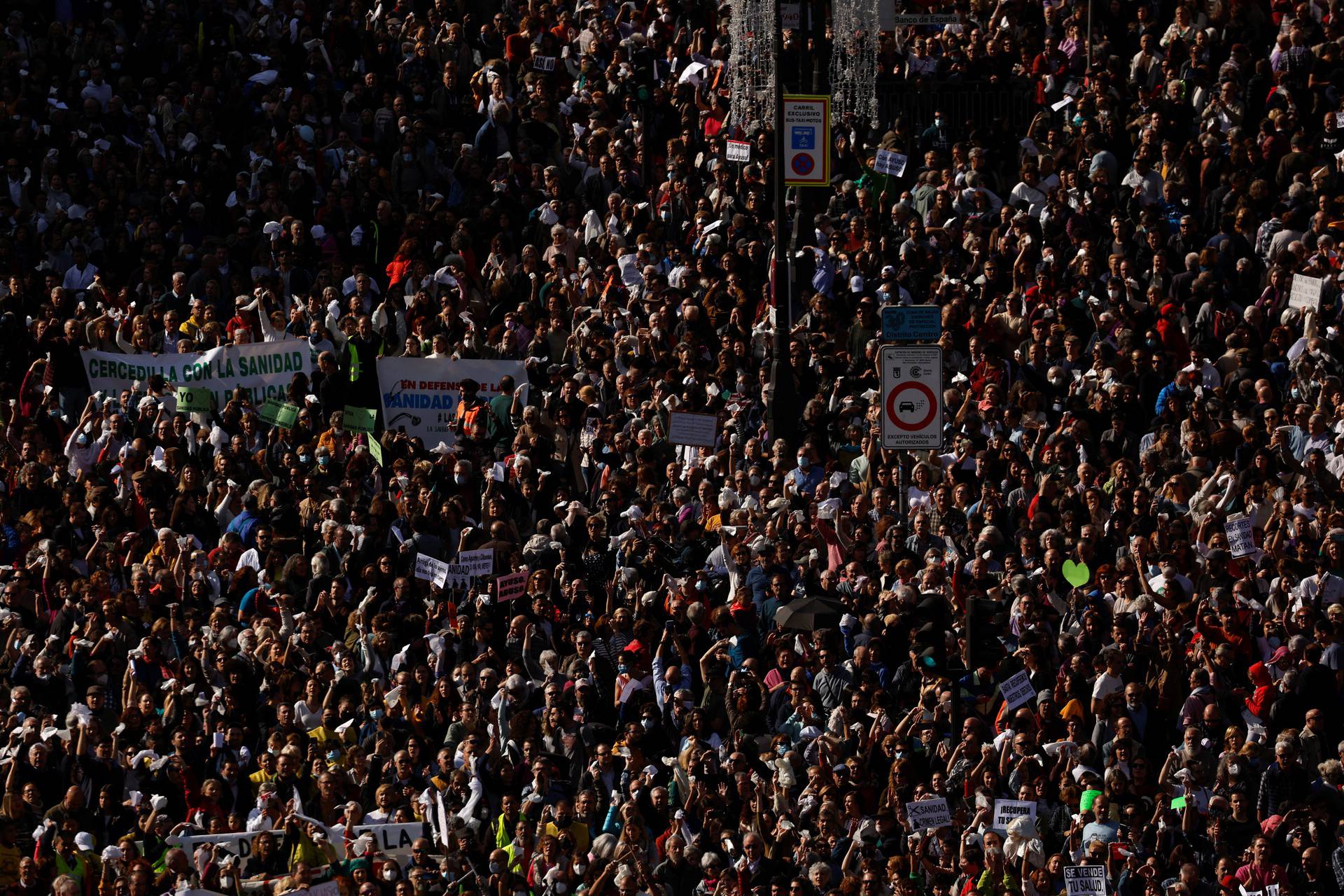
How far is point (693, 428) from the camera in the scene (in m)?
25.6

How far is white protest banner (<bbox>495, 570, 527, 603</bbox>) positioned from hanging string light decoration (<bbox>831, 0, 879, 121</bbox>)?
8.58 m

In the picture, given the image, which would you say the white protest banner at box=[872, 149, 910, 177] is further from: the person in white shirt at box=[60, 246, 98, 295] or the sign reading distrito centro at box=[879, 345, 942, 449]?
the person in white shirt at box=[60, 246, 98, 295]

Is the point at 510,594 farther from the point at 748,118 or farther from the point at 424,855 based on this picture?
the point at 748,118

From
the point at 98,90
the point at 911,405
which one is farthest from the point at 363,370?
the point at 911,405

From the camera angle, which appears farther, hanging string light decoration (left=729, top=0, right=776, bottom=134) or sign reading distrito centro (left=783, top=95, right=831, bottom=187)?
hanging string light decoration (left=729, top=0, right=776, bottom=134)

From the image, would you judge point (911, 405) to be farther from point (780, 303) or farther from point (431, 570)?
point (431, 570)

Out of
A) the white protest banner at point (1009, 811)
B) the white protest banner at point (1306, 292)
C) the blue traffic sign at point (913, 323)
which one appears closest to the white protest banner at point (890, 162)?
the white protest banner at point (1306, 292)

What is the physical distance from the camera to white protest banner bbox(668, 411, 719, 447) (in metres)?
25.5

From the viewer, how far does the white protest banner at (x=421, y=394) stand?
28438 mm

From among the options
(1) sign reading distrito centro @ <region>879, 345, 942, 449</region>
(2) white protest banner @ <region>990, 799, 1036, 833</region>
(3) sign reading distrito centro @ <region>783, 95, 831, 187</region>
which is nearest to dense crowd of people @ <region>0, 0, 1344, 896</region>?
(2) white protest banner @ <region>990, 799, 1036, 833</region>

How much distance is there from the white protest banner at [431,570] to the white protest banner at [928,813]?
6117 mm

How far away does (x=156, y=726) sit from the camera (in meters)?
23.8

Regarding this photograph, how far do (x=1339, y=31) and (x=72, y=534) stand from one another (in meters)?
14.1

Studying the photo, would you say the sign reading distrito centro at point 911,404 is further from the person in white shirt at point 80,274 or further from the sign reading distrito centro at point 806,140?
the person in white shirt at point 80,274
